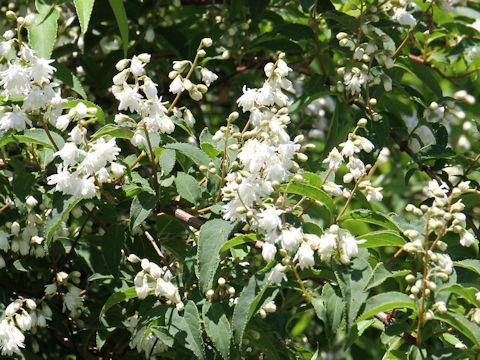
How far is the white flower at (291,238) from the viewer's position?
1785mm

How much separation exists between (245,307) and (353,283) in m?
0.29

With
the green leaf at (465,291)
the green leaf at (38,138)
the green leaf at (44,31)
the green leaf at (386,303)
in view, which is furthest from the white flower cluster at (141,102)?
the green leaf at (465,291)

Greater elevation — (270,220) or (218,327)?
(270,220)

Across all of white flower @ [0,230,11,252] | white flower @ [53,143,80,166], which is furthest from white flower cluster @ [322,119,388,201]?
white flower @ [0,230,11,252]

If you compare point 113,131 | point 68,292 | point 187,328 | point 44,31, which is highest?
point 44,31

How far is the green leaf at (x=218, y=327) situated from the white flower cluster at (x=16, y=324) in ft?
1.81

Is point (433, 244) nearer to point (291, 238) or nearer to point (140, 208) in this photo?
point (291, 238)

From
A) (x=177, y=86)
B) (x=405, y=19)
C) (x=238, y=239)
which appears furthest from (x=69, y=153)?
(x=405, y=19)

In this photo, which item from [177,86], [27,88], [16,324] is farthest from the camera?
[16,324]

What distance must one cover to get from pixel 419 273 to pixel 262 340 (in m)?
0.49

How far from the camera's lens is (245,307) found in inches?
73.9

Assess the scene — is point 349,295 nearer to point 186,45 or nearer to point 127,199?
point 127,199

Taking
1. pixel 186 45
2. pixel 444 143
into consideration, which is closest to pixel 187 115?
pixel 186 45

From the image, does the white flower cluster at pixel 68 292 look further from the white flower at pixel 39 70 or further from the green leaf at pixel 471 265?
the green leaf at pixel 471 265
